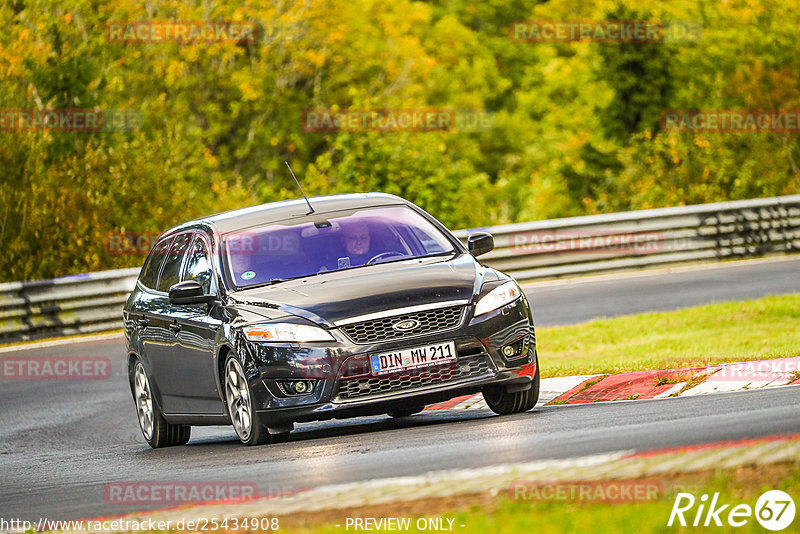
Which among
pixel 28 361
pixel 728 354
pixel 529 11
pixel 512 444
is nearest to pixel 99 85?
pixel 28 361

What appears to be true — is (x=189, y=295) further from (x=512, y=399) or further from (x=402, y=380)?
(x=512, y=399)

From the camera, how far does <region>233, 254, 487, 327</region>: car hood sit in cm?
970

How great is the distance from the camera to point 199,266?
1121cm
